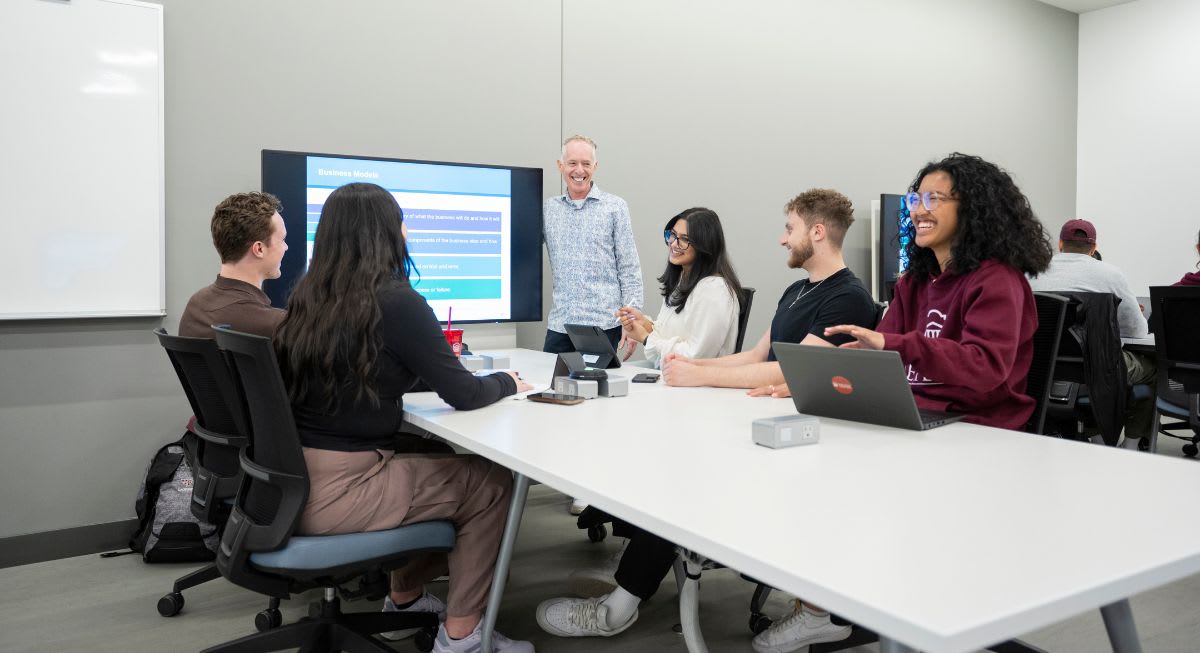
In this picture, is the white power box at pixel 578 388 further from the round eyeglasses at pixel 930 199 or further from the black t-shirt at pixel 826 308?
the round eyeglasses at pixel 930 199

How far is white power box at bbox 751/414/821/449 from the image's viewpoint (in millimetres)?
1600

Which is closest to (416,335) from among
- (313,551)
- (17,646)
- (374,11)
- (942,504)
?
(313,551)

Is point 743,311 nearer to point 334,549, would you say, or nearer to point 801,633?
point 801,633

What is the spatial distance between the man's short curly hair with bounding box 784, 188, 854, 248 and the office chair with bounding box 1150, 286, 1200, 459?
149 centimetres

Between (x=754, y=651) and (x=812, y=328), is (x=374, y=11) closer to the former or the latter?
(x=812, y=328)

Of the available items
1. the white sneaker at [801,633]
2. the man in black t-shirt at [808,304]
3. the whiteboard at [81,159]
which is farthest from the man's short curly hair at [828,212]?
the whiteboard at [81,159]

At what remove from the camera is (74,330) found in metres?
3.37

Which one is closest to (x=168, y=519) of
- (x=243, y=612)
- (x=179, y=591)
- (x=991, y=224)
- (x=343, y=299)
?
(x=179, y=591)

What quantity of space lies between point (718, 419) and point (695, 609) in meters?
0.44

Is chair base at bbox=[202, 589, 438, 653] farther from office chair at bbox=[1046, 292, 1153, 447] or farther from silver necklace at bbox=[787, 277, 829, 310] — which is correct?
office chair at bbox=[1046, 292, 1153, 447]

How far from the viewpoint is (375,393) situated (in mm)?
1915

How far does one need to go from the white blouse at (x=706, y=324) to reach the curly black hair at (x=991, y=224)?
968mm

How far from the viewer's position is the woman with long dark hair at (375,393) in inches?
74.0

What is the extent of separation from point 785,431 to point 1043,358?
883 millimetres
